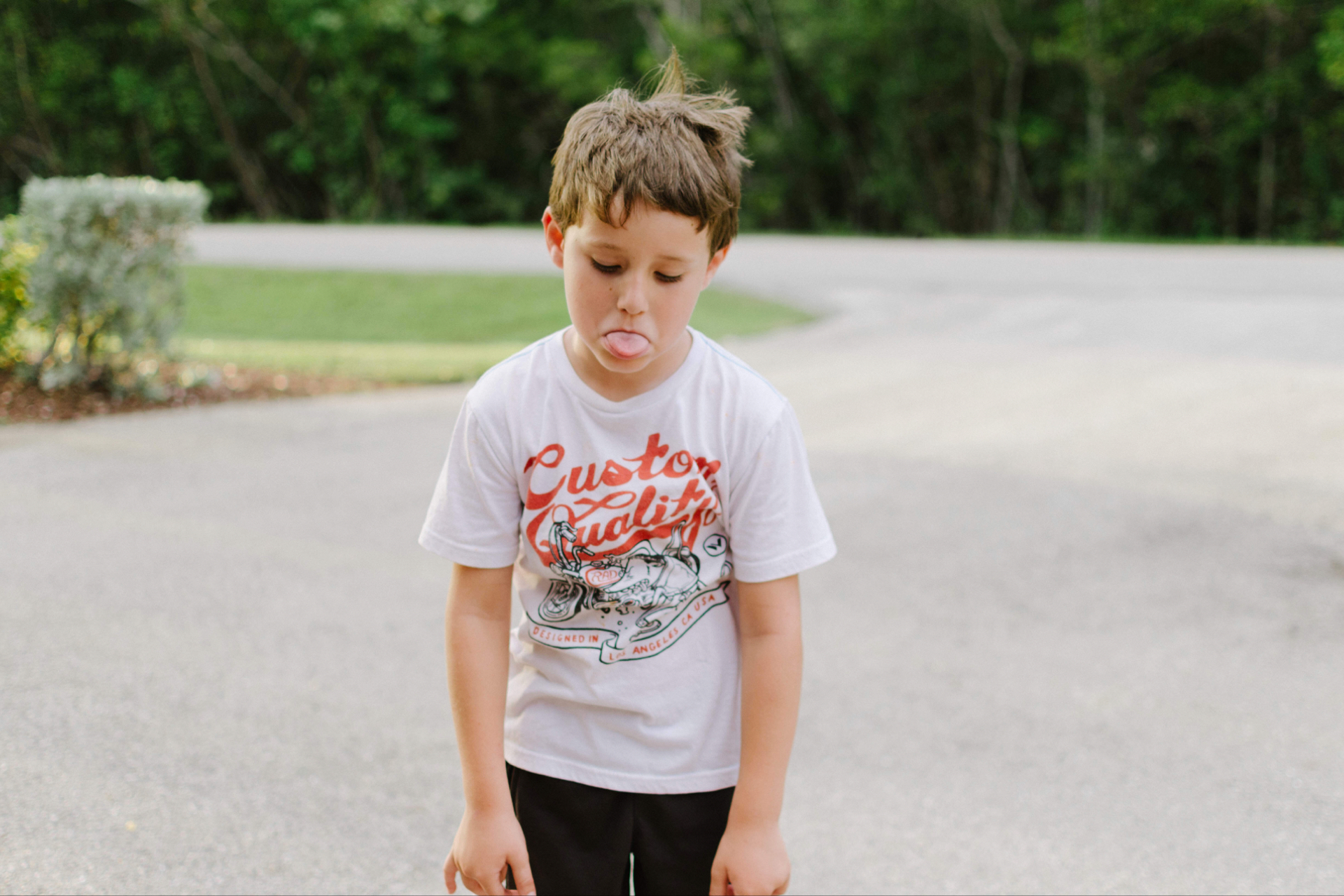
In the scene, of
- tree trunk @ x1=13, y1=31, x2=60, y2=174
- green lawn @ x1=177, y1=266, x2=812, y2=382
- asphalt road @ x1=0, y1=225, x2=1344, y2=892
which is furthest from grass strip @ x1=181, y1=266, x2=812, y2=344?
tree trunk @ x1=13, y1=31, x2=60, y2=174

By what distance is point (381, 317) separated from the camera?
13352 mm

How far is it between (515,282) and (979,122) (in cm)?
1704

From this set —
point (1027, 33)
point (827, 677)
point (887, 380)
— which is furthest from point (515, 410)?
point (1027, 33)

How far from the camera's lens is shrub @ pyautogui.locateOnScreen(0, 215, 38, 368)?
7559 mm

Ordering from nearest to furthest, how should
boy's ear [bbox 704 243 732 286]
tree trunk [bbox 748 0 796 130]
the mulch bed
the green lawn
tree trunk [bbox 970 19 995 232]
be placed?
boy's ear [bbox 704 243 732 286], the mulch bed, the green lawn, tree trunk [bbox 970 19 995 232], tree trunk [bbox 748 0 796 130]

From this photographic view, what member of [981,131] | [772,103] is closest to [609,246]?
[981,131]

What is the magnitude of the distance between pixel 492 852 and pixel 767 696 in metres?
0.44

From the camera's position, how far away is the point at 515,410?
1.56 m

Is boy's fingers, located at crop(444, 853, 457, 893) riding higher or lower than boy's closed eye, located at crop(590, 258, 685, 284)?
lower

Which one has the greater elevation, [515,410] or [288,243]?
[515,410]

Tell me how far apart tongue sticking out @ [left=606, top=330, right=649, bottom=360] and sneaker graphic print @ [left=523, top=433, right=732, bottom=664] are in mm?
157

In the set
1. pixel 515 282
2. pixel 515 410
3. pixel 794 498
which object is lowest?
pixel 515 282

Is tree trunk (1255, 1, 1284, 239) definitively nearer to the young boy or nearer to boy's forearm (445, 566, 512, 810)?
the young boy

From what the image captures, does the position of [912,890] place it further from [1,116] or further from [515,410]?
[1,116]
